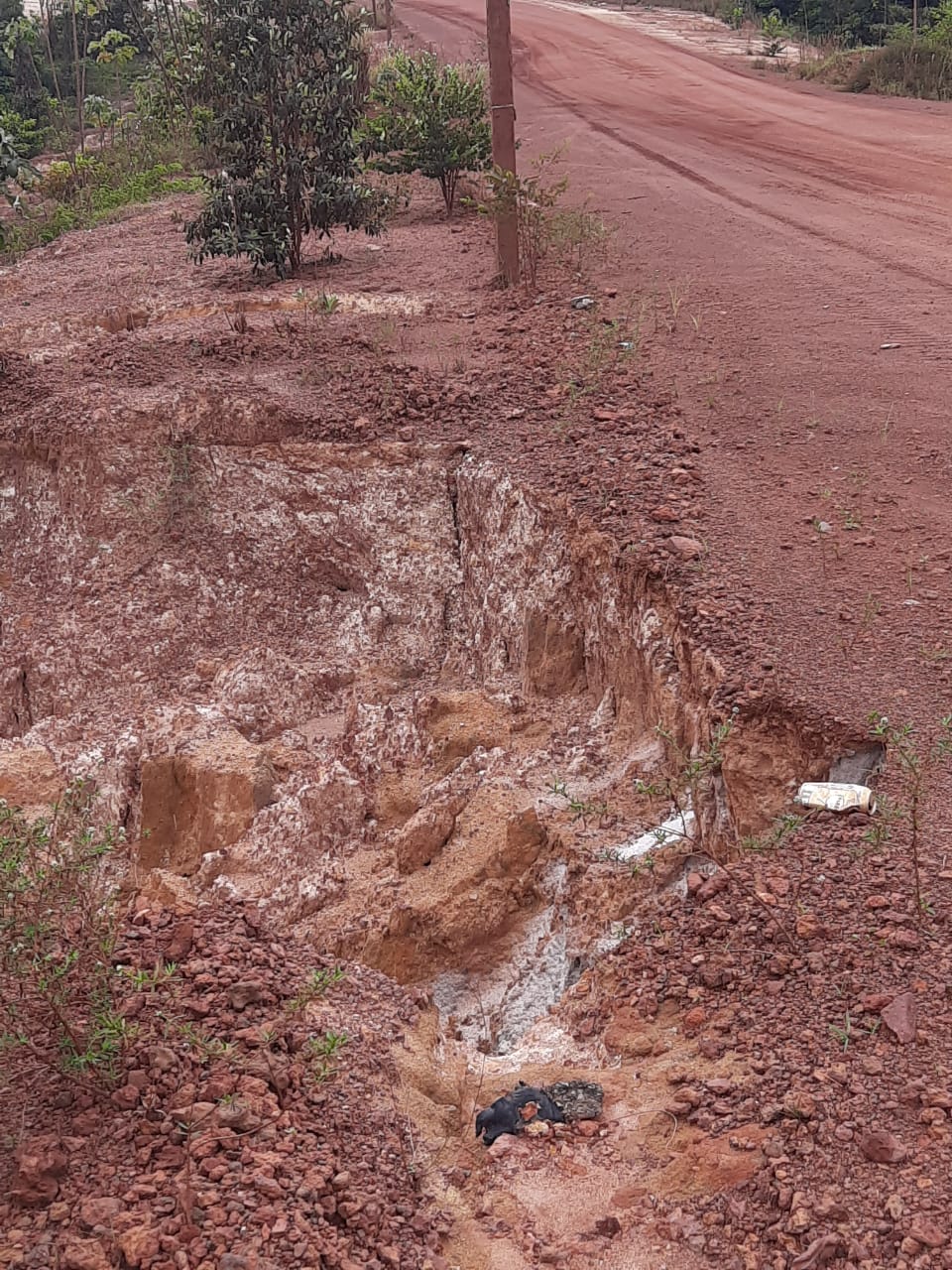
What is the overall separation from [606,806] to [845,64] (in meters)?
16.4

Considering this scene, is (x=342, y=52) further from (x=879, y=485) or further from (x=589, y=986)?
(x=589, y=986)

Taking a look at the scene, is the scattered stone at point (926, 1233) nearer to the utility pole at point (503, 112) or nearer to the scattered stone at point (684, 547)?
the scattered stone at point (684, 547)

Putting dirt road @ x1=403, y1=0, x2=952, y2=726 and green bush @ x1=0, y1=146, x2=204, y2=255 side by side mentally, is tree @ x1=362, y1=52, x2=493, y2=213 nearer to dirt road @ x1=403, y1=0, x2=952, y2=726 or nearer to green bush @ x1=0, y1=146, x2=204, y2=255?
dirt road @ x1=403, y1=0, x2=952, y2=726

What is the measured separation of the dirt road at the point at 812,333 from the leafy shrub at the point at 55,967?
2.60 m

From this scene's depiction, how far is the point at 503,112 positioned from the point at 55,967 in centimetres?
674

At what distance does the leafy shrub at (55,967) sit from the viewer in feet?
9.14

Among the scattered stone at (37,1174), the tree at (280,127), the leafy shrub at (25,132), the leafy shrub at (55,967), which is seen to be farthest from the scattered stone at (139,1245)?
the leafy shrub at (25,132)

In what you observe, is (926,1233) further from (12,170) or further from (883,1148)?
(12,170)

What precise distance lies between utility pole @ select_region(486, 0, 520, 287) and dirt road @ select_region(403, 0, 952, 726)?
0.88 m

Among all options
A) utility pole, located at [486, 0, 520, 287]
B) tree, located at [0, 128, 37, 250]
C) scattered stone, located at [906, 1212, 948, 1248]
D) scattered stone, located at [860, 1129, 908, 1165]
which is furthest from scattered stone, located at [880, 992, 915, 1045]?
tree, located at [0, 128, 37, 250]

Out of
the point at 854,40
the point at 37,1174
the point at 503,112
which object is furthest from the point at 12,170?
the point at 37,1174

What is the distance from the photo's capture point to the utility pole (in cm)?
761

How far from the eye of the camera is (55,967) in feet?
9.44

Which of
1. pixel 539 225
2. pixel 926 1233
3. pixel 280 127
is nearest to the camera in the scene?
pixel 926 1233
